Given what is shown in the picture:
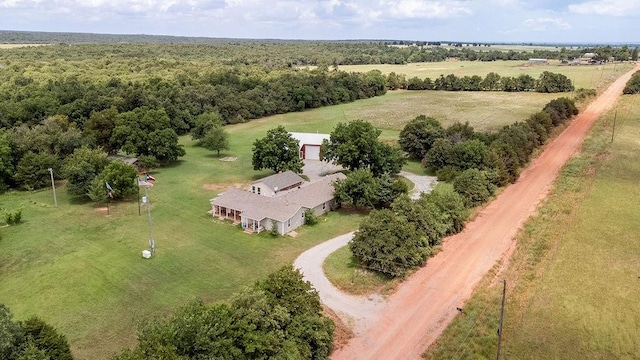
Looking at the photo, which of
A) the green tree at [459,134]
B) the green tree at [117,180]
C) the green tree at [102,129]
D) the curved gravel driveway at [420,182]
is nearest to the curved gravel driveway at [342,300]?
the curved gravel driveway at [420,182]

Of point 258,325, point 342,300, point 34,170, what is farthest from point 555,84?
point 258,325

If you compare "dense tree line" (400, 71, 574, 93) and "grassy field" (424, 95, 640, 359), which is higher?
"dense tree line" (400, 71, 574, 93)

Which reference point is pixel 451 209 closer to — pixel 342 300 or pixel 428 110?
pixel 342 300

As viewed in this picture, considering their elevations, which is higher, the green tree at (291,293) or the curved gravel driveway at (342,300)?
the green tree at (291,293)

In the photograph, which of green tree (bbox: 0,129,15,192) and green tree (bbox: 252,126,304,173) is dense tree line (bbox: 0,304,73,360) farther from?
green tree (bbox: 0,129,15,192)

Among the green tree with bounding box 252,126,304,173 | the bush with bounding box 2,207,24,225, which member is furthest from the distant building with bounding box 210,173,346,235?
the bush with bounding box 2,207,24,225

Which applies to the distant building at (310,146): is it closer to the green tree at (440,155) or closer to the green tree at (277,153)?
the green tree at (277,153)
